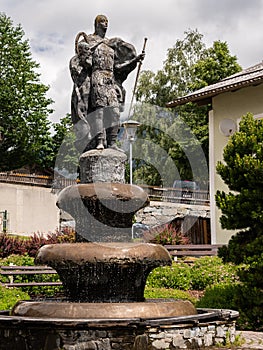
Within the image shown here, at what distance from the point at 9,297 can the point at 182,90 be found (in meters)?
23.3

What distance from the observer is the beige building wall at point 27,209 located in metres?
29.5

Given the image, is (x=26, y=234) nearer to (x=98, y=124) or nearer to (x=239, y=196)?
(x=239, y=196)

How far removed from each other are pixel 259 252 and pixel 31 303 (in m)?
5.12

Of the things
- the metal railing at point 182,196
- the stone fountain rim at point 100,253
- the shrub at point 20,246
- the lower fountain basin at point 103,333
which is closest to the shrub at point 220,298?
the stone fountain rim at point 100,253

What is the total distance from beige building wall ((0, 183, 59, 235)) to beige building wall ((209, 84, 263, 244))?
11.0 m

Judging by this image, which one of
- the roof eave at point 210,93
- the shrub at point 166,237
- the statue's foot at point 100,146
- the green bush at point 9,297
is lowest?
the green bush at point 9,297

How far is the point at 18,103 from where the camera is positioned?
104ft

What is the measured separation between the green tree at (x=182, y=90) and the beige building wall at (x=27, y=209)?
4837 mm

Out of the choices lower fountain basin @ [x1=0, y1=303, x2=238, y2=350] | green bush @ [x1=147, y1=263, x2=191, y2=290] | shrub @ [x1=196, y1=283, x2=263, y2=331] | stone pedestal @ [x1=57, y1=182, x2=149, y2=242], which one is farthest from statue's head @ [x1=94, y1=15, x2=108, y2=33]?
green bush @ [x1=147, y1=263, x2=191, y2=290]

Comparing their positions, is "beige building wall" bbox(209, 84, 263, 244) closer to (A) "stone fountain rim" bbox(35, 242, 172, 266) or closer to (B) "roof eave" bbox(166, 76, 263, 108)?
(B) "roof eave" bbox(166, 76, 263, 108)

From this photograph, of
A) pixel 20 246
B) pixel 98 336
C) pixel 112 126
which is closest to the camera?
pixel 98 336

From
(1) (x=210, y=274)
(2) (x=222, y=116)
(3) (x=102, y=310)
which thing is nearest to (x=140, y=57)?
(3) (x=102, y=310)

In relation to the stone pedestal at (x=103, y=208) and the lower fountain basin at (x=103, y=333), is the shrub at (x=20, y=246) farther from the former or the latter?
the lower fountain basin at (x=103, y=333)

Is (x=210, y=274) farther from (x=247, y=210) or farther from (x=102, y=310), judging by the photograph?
(x=102, y=310)
